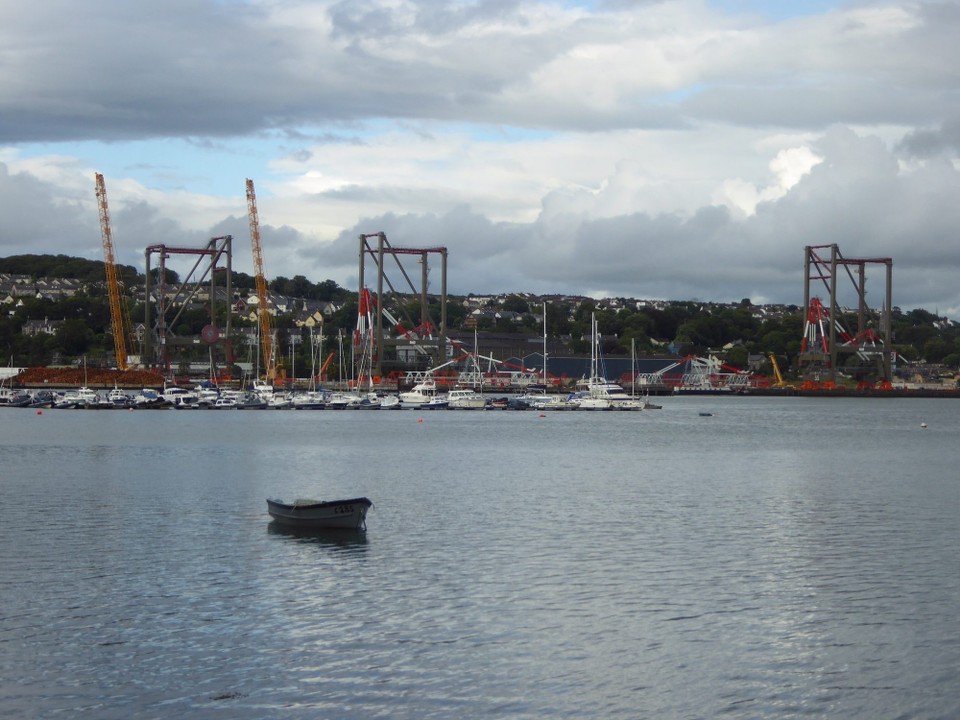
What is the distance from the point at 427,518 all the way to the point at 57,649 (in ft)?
47.7

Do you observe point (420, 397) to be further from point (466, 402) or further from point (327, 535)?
point (327, 535)

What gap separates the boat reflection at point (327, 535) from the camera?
27141 millimetres

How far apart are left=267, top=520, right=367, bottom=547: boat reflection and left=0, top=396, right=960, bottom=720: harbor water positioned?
0.18 m

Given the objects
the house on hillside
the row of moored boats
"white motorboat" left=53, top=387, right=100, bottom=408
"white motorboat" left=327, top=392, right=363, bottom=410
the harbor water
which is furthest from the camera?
the house on hillside

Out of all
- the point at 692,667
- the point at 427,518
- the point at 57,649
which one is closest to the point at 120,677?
the point at 57,649

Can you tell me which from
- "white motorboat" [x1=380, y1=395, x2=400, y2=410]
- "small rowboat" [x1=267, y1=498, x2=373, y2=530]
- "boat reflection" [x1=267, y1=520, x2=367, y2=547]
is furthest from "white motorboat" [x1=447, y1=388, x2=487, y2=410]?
"small rowboat" [x1=267, y1=498, x2=373, y2=530]

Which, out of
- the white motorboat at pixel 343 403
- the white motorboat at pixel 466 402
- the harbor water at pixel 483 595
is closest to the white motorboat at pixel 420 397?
the white motorboat at pixel 466 402

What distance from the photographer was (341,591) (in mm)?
21875

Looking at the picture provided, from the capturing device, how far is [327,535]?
28.0 meters

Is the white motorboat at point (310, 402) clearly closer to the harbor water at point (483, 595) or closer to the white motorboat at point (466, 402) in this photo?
the white motorboat at point (466, 402)

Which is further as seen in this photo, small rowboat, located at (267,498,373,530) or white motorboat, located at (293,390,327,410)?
white motorboat, located at (293,390,327,410)

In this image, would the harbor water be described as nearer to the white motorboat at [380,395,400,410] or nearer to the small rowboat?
the small rowboat

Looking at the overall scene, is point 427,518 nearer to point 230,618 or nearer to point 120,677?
point 230,618

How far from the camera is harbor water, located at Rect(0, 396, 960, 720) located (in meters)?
16.0
